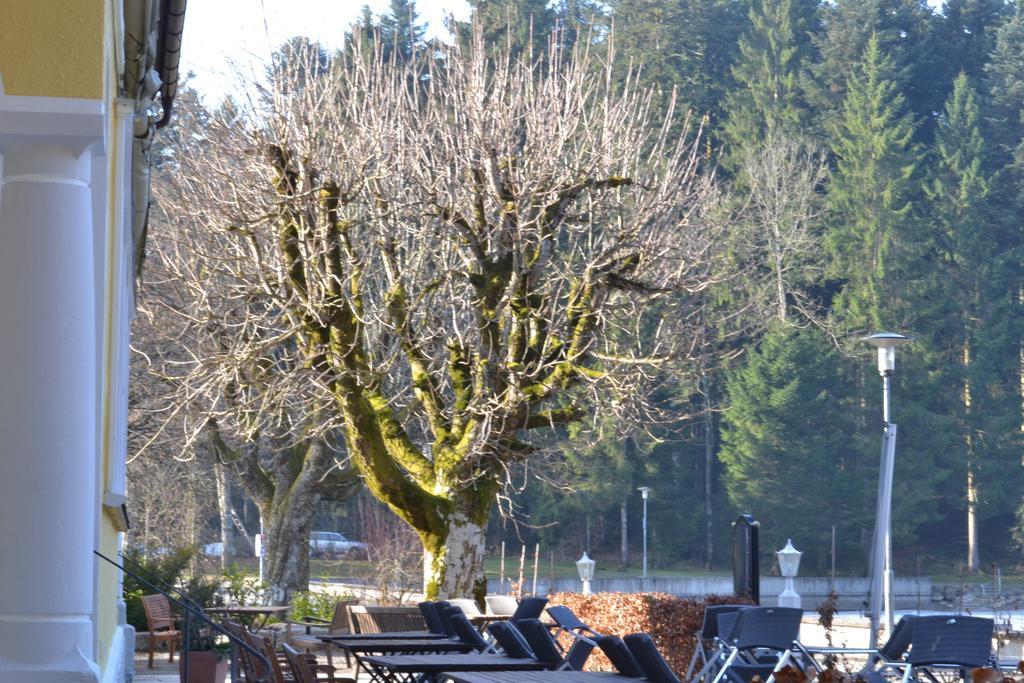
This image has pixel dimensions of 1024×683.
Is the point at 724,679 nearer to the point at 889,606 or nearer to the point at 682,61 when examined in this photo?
the point at 889,606

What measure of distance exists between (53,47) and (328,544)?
47791 mm

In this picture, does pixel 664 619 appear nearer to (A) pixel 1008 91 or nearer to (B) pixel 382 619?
(B) pixel 382 619

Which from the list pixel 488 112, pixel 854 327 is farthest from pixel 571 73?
pixel 854 327

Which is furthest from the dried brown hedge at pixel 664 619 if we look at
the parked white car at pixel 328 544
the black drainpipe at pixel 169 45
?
the parked white car at pixel 328 544

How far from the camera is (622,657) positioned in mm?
7680

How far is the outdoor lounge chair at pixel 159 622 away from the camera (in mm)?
15414

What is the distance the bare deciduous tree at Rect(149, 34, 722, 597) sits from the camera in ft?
48.3

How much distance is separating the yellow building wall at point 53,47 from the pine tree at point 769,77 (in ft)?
189

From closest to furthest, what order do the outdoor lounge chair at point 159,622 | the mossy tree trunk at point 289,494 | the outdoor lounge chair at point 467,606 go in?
the outdoor lounge chair at point 467,606 < the outdoor lounge chair at point 159,622 < the mossy tree trunk at point 289,494

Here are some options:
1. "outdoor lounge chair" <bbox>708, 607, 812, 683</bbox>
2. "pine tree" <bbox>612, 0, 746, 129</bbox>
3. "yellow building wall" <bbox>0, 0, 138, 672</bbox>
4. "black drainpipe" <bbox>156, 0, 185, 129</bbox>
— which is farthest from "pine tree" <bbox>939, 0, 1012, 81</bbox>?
"yellow building wall" <bbox>0, 0, 138, 672</bbox>

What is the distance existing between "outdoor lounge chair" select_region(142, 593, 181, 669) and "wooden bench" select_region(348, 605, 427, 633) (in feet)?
7.22

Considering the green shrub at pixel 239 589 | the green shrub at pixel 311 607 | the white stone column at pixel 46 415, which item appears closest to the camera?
the white stone column at pixel 46 415

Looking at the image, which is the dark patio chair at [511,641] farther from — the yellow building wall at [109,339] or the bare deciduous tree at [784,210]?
the bare deciduous tree at [784,210]

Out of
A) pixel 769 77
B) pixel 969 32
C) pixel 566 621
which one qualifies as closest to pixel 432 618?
pixel 566 621
